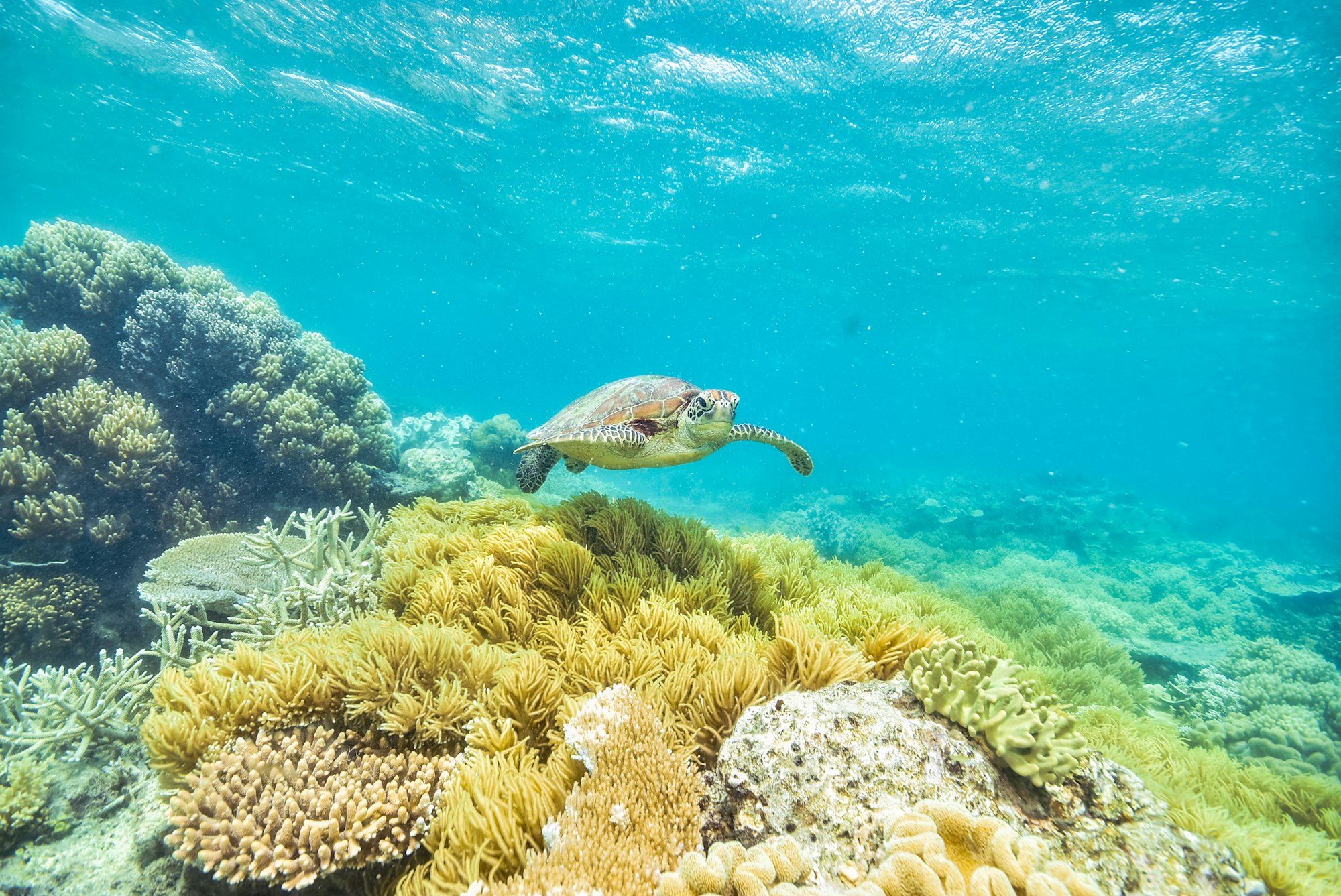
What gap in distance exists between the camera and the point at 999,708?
Result: 7.09 ft

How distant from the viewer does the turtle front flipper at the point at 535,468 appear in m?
6.45

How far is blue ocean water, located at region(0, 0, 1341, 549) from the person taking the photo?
14.9 m

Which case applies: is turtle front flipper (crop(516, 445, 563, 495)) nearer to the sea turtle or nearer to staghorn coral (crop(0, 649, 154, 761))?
the sea turtle

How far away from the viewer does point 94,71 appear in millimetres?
19844

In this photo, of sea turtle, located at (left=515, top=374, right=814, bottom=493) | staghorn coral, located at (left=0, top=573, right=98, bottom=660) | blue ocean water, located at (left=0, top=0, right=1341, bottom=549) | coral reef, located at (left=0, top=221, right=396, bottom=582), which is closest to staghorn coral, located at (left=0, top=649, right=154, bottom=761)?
staghorn coral, located at (left=0, top=573, right=98, bottom=660)

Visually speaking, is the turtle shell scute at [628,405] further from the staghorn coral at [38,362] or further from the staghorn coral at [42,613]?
the staghorn coral at [38,362]

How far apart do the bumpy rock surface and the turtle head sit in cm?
280

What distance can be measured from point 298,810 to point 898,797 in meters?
2.41

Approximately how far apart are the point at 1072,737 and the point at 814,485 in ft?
95.9

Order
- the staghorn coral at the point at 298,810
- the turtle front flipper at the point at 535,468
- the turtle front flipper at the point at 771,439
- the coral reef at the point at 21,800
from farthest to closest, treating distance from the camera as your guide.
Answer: the turtle front flipper at the point at 535,468
the turtle front flipper at the point at 771,439
the coral reef at the point at 21,800
the staghorn coral at the point at 298,810

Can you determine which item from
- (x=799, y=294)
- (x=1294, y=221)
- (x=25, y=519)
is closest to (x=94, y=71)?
(x=25, y=519)

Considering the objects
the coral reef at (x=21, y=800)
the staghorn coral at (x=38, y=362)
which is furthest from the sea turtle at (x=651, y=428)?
the staghorn coral at (x=38, y=362)

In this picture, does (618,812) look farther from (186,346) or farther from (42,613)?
(186,346)

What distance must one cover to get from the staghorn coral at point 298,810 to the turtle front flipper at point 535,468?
426 cm
